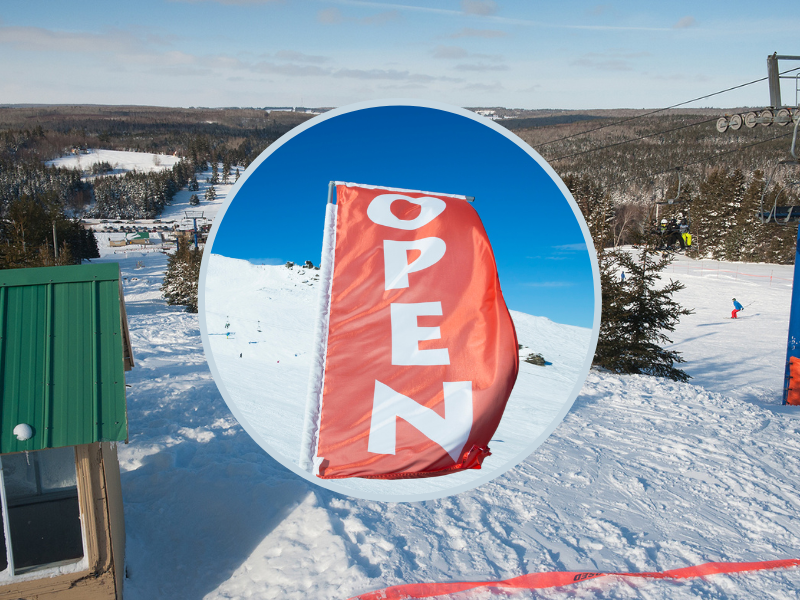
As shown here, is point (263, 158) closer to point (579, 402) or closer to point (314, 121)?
point (314, 121)

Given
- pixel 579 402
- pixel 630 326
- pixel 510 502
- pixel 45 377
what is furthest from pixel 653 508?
pixel 630 326

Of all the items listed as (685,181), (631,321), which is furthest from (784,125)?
(685,181)

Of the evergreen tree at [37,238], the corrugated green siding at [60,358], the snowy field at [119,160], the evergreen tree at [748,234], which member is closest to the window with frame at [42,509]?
the corrugated green siding at [60,358]

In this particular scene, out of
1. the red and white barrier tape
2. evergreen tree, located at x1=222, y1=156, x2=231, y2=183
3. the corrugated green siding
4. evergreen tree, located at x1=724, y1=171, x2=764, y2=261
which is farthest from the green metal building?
evergreen tree, located at x1=222, y1=156, x2=231, y2=183

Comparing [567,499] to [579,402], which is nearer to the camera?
[567,499]

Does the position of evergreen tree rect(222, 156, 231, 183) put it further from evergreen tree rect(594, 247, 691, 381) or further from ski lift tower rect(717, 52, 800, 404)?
ski lift tower rect(717, 52, 800, 404)

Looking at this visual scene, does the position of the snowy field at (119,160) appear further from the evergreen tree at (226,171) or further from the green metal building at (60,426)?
the green metal building at (60,426)

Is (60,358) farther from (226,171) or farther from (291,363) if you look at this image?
(226,171)
